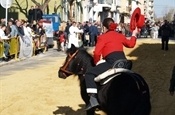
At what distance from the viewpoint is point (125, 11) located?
95250 millimetres

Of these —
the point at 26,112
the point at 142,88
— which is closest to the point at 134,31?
the point at 142,88

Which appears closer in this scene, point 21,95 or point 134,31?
point 134,31

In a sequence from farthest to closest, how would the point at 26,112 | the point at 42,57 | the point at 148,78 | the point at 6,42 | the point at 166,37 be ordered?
the point at 166,37 < the point at 42,57 < the point at 6,42 < the point at 148,78 < the point at 26,112

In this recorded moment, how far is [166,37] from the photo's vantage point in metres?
27.5

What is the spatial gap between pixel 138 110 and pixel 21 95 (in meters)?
5.95

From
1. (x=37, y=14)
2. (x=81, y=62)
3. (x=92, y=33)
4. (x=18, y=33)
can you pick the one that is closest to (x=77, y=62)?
(x=81, y=62)

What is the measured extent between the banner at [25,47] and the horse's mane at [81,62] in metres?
13.7

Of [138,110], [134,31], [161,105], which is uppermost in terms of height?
[134,31]

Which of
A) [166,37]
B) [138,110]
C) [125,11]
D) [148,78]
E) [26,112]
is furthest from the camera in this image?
[125,11]

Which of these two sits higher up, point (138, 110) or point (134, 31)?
point (134, 31)

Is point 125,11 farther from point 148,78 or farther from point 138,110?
point 138,110

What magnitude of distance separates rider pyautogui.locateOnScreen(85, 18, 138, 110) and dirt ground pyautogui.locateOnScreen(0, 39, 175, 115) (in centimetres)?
248

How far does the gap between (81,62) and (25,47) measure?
14.3m

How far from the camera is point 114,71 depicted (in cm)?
694
